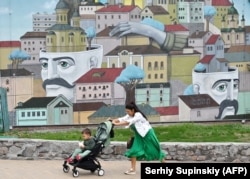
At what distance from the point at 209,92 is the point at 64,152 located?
188 inches

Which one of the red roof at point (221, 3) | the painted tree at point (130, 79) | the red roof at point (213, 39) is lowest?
the painted tree at point (130, 79)

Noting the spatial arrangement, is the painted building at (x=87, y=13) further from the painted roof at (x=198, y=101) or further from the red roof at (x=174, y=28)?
the painted roof at (x=198, y=101)

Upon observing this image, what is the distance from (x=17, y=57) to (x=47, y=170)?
179 inches

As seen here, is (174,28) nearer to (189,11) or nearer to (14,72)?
(189,11)

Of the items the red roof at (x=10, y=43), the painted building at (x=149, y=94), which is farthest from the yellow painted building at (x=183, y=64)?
the red roof at (x=10, y=43)

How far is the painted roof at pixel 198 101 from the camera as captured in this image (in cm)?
1755

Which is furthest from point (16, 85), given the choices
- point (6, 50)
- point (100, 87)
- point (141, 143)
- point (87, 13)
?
point (141, 143)

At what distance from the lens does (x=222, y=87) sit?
17750 millimetres

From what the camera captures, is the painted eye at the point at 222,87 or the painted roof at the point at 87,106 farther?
the painted eye at the point at 222,87

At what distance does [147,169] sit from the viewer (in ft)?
33.8

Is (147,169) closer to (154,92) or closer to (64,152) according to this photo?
(64,152)

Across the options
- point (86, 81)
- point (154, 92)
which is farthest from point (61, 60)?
point (154, 92)

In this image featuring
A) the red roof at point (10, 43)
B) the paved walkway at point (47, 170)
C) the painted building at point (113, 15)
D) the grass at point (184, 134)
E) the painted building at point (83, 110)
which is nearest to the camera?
the paved walkway at point (47, 170)

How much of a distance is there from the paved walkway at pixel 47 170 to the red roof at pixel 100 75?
3.72 m
